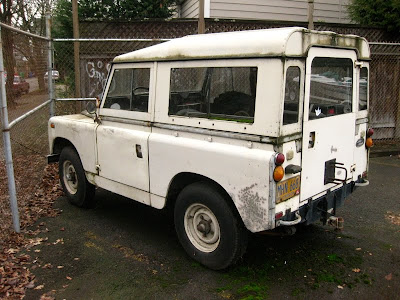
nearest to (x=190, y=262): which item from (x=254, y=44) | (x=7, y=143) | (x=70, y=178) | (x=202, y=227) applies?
(x=202, y=227)

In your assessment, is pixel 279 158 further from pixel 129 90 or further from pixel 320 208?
pixel 129 90

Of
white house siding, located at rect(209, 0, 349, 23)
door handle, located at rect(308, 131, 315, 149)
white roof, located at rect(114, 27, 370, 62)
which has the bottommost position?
door handle, located at rect(308, 131, 315, 149)

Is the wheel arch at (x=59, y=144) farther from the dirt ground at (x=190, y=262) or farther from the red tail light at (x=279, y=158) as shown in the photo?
the red tail light at (x=279, y=158)

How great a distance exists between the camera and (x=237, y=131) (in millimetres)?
3260

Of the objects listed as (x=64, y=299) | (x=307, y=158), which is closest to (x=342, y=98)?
(x=307, y=158)

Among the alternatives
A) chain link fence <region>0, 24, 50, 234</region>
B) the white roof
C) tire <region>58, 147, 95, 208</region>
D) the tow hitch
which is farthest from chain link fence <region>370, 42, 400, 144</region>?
chain link fence <region>0, 24, 50, 234</region>

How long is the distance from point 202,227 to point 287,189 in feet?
3.06

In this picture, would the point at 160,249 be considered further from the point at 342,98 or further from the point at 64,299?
the point at 342,98

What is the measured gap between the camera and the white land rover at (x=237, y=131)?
→ 10.1ft

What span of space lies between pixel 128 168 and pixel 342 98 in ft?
7.64

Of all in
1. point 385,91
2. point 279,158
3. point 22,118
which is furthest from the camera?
point 385,91

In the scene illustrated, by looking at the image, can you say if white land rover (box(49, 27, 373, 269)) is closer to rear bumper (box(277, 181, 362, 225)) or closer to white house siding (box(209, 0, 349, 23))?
rear bumper (box(277, 181, 362, 225))

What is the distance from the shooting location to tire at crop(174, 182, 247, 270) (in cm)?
338

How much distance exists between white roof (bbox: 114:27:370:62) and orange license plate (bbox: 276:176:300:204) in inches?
39.5
